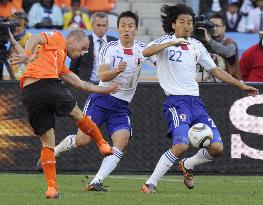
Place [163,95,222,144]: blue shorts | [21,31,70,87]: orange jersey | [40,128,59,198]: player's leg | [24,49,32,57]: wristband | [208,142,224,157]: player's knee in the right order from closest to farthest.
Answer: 1. [24,49,32,57]: wristband
2. [40,128,59,198]: player's leg
3. [21,31,70,87]: orange jersey
4. [163,95,222,144]: blue shorts
5. [208,142,224,157]: player's knee

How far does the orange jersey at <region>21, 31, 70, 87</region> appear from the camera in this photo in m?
10.9

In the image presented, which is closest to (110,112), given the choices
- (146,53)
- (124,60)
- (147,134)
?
(124,60)

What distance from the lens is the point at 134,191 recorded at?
12070 mm

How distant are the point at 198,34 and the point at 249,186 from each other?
3.04 metres

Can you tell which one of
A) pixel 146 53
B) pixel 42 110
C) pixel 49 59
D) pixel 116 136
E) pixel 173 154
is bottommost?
pixel 173 154

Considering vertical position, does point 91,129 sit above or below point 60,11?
below

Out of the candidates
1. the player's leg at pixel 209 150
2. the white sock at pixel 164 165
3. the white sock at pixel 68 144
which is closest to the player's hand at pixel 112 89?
the white sock at pixel 164 165

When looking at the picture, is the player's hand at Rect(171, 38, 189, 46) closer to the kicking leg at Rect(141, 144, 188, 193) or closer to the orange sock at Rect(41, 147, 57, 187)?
the kicking leg at Rect(141, 144, 188, 193)

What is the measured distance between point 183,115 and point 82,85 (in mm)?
1379

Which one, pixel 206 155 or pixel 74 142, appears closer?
pixel 206 155

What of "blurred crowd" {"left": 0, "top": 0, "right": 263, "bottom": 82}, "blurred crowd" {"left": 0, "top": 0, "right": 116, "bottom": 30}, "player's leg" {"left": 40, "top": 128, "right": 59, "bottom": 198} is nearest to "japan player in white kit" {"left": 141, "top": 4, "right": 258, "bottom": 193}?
"player's leg" {"left": 40, "top": 128, "right": 59, "bottom": 198}

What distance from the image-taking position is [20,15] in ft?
53.6

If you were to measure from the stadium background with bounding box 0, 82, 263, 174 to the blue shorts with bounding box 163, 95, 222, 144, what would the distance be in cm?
303

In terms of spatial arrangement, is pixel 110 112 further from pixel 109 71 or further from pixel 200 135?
pixel 200 135
